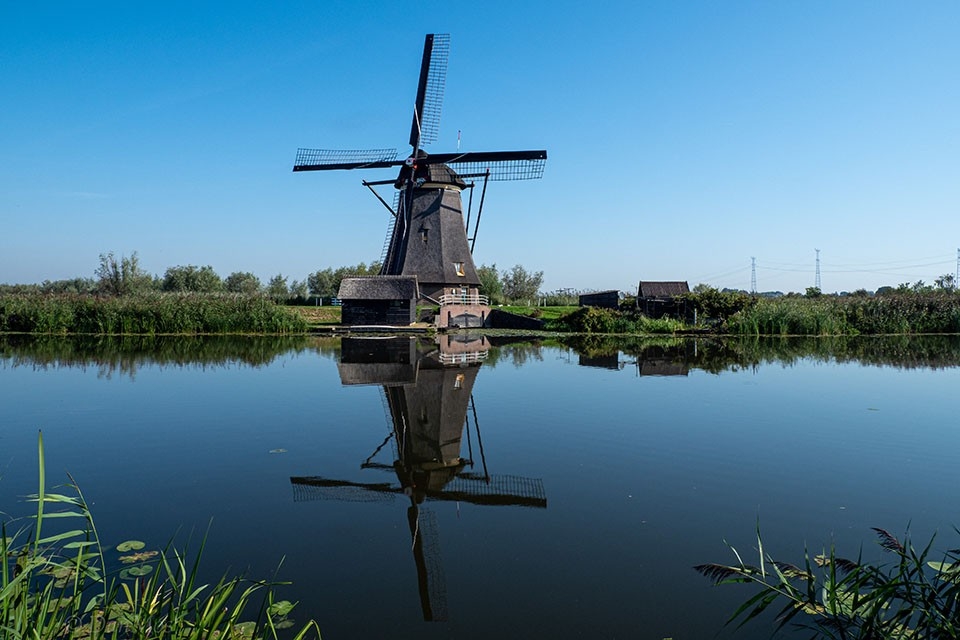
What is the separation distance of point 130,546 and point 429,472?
2593 millimetres

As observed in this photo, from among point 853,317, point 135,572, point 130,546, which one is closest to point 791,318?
point 853,317

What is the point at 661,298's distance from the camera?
36062 mm

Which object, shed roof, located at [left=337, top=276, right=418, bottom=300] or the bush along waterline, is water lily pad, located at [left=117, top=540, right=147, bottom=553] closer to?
the bush along waterline

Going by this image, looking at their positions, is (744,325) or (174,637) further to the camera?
(744,325)

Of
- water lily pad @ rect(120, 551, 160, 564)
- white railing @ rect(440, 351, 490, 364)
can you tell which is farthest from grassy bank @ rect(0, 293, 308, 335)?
water lily pad @ rect(120, 551, 160, 564)

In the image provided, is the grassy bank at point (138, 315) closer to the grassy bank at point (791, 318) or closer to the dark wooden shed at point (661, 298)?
the grassy bank at point (791, 318)

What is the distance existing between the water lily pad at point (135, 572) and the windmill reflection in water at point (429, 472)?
59.3 inches

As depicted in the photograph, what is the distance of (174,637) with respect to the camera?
213cm

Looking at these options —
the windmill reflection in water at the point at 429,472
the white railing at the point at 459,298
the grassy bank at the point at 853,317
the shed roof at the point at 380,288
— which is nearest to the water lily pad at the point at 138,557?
the windmill reflection in water at the point at 429,472

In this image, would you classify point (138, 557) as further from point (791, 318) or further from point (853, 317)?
point (853, 317)

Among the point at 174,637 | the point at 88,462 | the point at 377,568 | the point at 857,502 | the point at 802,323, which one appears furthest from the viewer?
the point at 802,323

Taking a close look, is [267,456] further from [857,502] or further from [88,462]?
[857,502]

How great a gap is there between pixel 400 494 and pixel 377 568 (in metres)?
1.39

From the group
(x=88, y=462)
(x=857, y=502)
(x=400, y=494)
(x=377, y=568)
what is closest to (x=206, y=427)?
(x=88, y=462)
